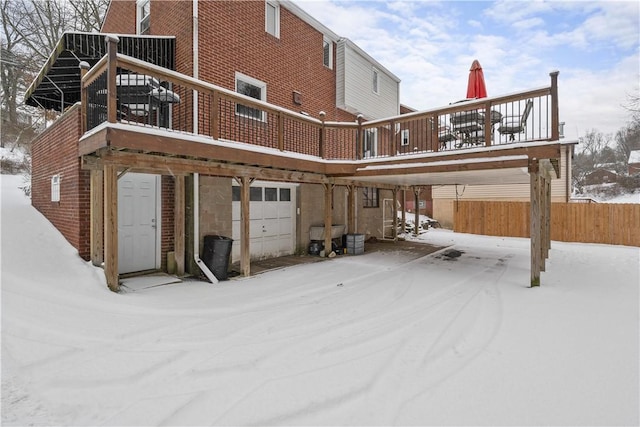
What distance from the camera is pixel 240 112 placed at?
8.34 m

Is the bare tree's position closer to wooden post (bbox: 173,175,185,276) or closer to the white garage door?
the white garage door

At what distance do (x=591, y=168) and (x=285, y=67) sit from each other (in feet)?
155

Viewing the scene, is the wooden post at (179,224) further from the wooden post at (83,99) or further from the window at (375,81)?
the window at (375,81)

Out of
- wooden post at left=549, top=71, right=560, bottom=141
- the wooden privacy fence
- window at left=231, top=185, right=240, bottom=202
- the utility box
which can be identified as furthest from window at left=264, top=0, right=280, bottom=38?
the wooden privacy fence

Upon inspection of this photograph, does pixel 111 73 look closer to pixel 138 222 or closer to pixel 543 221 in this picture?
pixel 138 222

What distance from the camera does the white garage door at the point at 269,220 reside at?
27.8 feet

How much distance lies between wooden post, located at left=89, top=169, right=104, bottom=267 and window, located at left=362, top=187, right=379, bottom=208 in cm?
963

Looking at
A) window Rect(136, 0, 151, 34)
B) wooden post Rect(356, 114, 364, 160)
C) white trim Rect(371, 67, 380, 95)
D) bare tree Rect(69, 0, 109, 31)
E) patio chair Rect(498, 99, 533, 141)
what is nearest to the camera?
patio chair Rect(498, 99, 533, 141)

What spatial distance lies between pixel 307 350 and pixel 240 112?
6690 millimetres

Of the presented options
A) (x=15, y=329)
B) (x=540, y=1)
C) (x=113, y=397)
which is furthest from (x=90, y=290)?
(x=540, y=1)

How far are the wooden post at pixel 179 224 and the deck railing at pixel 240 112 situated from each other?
127 centimetres

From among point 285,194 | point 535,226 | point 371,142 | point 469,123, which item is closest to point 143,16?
point 285,194

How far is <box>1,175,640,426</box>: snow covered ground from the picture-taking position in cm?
245

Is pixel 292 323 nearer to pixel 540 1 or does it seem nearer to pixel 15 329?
pixel 15 329
